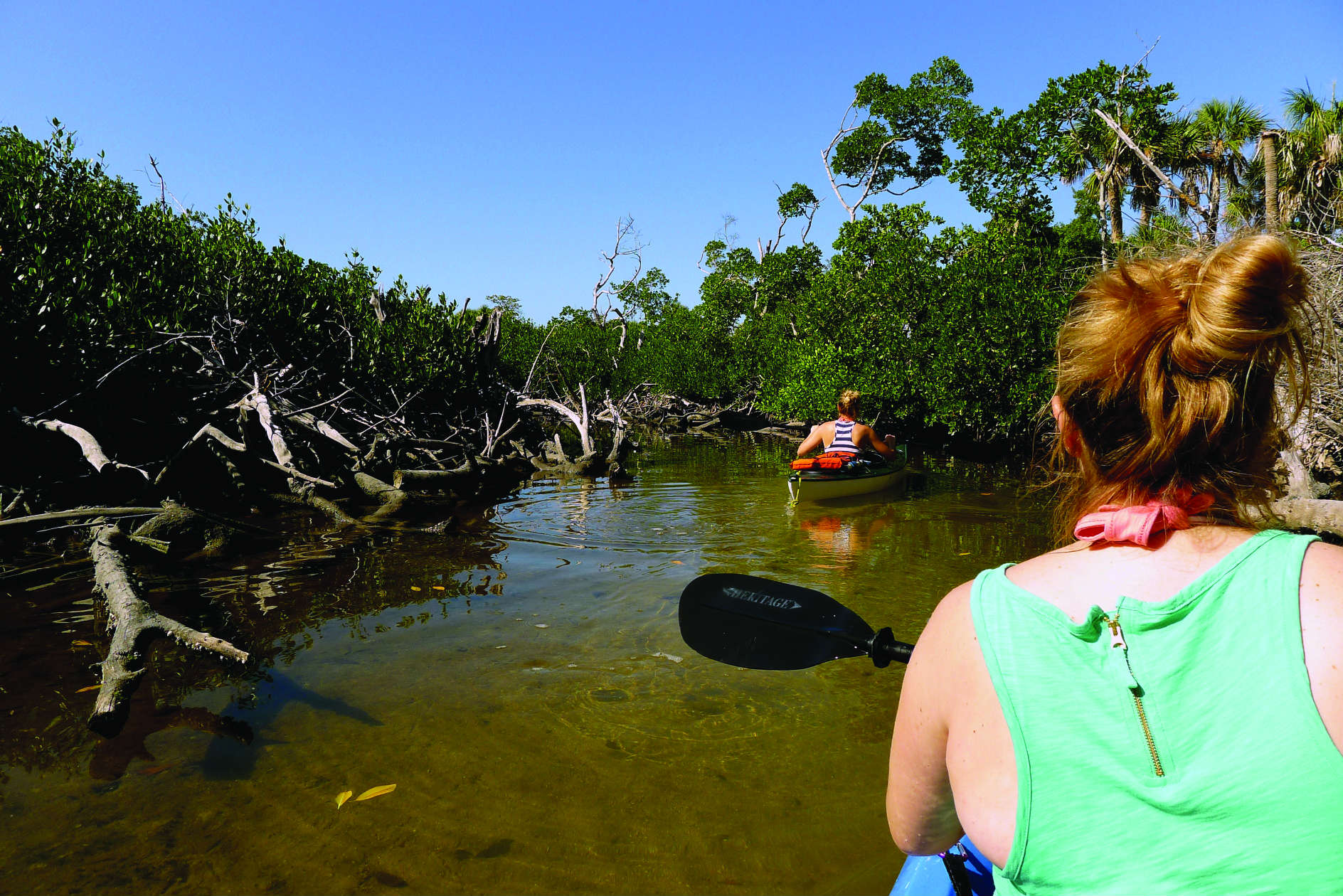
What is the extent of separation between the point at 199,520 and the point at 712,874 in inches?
268

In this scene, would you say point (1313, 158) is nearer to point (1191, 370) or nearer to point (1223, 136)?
point (1223, 136)

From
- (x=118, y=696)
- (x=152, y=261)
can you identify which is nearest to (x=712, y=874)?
(x=118, y=696)

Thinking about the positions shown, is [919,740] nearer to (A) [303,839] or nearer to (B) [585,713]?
(A) [303,839]

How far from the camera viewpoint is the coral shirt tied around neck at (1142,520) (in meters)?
1.13

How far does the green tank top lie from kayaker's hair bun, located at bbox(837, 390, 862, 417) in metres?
10.7

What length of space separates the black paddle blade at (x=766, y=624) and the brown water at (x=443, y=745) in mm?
1223

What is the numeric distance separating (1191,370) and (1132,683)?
50cm

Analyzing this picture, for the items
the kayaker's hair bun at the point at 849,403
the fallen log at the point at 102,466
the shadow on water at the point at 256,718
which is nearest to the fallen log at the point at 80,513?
the fallen log at the point at 102,466

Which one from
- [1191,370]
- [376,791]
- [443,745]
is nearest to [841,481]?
[443,745]

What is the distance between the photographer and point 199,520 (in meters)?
7.38

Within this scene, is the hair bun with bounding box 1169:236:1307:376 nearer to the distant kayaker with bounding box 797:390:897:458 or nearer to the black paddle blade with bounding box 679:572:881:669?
the black paddle blade with bounding box 679:572:881:669

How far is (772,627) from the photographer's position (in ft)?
6.98

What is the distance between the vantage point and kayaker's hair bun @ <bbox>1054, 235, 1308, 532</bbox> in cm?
112

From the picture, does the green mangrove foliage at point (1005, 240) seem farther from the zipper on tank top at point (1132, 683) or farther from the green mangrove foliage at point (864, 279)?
the zipper on tank top at point (1132, 683)
